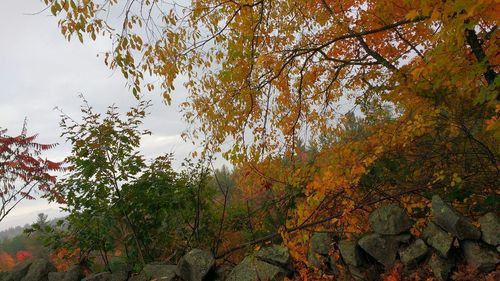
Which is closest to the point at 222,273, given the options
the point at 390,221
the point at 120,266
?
the point at 120,266

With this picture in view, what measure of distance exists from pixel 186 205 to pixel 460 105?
5.43m

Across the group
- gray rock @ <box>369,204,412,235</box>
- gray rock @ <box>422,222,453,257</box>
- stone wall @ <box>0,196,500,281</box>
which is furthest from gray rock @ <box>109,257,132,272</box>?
gray rock @ <box>422,222,453,257</box>

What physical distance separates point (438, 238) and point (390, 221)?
2.09 ft

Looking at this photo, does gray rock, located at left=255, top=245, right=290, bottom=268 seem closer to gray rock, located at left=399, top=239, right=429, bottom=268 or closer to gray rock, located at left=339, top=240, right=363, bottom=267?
gray rock, located at left=339, top=240, right=363, bottom=267

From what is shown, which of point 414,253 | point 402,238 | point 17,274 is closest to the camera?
point 414,253

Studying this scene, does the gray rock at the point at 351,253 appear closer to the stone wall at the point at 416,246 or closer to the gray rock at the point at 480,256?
the stone wall at the point at 416,246

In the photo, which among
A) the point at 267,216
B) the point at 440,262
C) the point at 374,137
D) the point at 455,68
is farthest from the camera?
the point at 267,216

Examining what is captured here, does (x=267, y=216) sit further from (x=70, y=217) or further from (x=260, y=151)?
(x=70, y=217)

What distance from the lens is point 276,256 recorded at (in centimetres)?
561

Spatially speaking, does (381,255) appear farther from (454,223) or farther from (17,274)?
(17,274)

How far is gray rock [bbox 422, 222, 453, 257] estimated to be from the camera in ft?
15.6

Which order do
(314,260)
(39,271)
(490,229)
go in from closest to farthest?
(490,229)
(314,260)
(39,271)

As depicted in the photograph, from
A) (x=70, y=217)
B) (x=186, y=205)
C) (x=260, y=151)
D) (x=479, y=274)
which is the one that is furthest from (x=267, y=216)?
(x=479, y=274)

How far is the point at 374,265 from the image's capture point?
536 cm
